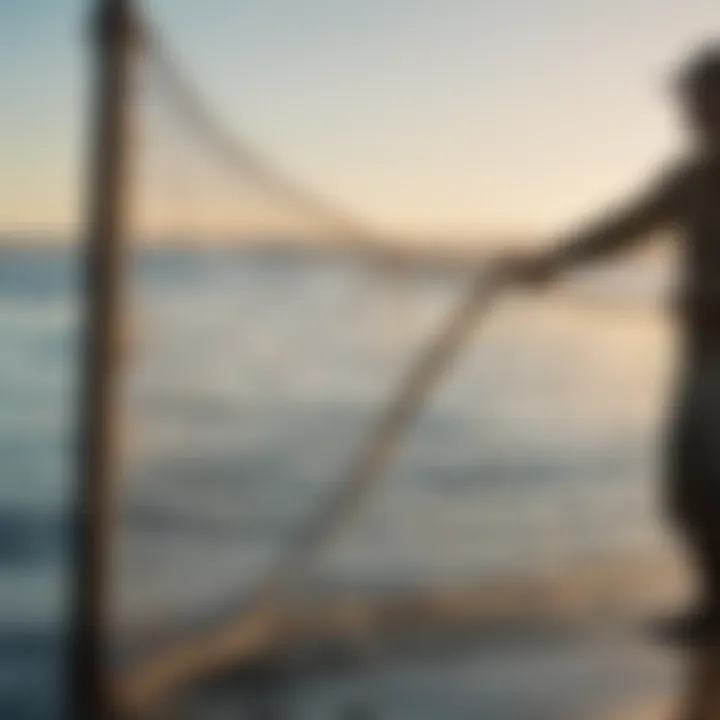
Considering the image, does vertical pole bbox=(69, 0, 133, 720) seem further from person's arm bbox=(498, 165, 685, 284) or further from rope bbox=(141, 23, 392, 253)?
person's arm bbox=(498, 165, 685, 284)

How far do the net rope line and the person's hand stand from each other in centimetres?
1

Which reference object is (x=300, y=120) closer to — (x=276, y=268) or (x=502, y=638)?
(x=276, y=268)

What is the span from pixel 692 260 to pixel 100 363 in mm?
526

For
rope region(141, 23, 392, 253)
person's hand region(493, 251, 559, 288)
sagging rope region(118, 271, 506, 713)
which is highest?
rope region(141, 23, 392, 253)

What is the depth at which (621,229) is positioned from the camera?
1.27 m

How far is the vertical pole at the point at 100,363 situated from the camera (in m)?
1.20

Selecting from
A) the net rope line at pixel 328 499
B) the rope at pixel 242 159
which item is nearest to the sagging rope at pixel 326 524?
the net rope line at pixel 328 499

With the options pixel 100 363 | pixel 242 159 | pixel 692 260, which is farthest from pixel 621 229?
pixel 100 363

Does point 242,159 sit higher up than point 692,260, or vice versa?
point 242,159

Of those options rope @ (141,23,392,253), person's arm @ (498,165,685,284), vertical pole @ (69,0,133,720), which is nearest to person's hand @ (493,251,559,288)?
person's arm @ (498,165,685,284)

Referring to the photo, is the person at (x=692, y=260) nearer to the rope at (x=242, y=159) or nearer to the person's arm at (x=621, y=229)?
the person's arm at (x=621, y=229)

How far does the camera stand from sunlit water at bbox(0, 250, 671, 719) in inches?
48.9

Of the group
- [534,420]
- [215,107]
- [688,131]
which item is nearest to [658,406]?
[534,420]

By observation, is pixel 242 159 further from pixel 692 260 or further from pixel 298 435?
pixel 692 260
